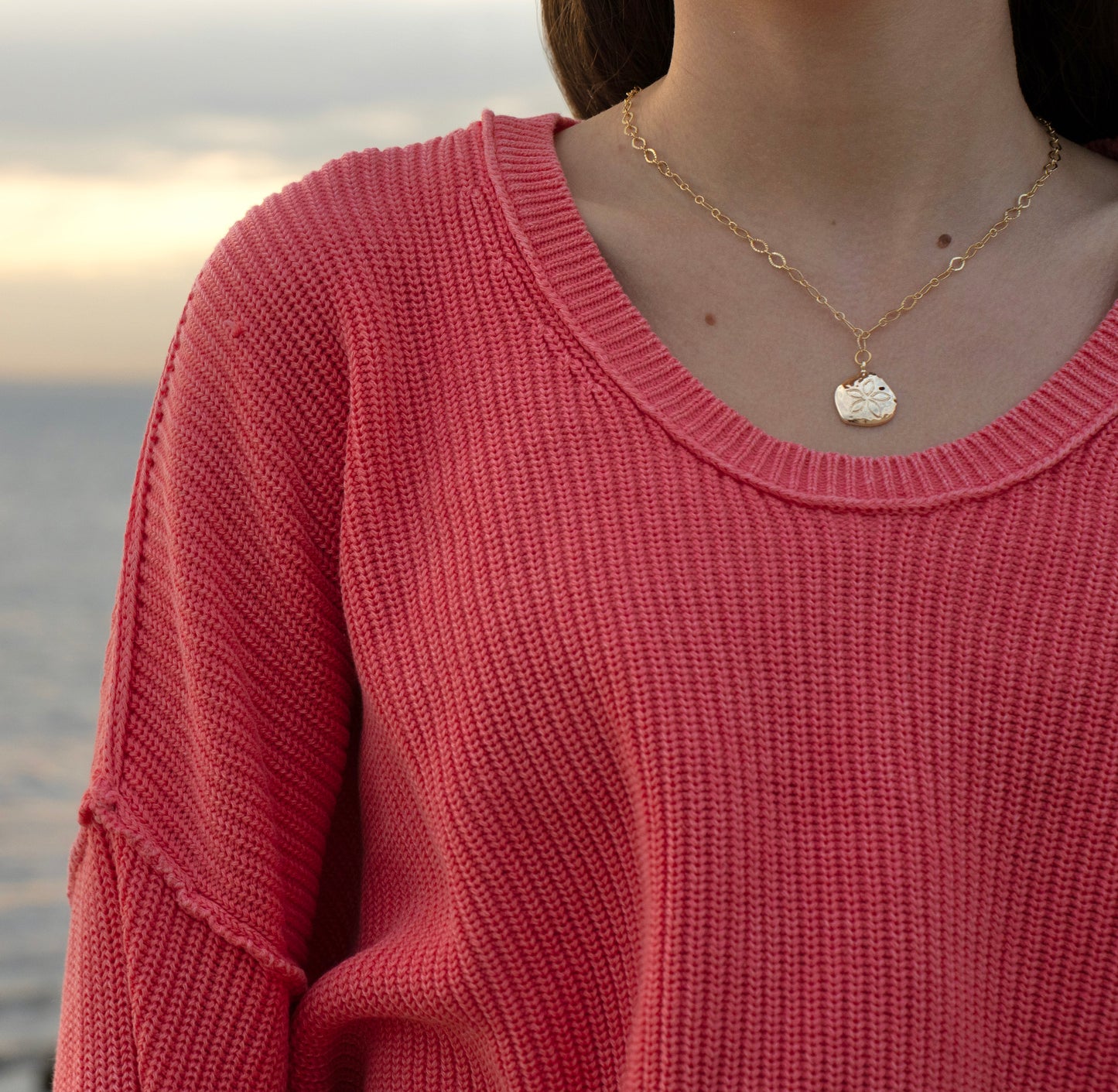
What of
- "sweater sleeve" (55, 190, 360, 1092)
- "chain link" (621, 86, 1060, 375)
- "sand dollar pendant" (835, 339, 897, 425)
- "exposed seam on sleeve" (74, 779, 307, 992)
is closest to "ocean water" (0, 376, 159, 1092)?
"sweater sleeve" (55, 190, 360, 1092)

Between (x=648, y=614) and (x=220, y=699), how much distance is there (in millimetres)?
345

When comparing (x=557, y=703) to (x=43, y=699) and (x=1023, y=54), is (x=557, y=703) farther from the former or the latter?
(x=43, y=699)

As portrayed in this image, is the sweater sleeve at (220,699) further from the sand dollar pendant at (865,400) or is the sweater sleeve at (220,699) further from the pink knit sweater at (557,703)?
the sand dollar pendant at (865,400)

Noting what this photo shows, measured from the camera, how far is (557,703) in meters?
0.90

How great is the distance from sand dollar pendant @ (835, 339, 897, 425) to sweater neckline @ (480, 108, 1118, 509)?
4 cm

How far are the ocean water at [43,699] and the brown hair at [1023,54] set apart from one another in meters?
0.56

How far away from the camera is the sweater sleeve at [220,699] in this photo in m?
0.96

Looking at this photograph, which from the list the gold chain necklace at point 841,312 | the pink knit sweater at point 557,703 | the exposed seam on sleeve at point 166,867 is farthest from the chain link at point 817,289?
the exposed seam on sleeve at point 166,867

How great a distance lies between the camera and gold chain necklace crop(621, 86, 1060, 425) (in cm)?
98

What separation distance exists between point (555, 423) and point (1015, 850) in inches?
17.8

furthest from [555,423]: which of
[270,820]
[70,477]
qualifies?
[70,477]

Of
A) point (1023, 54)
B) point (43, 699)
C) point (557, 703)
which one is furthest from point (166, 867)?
point (43, 699)

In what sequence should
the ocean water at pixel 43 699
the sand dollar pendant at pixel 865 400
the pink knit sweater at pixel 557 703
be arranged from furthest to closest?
1. the ocean water at pixel 43 699
2. the sand dollar pendant at pixel 865 400
3. the pink knit sweater at pixel 557 703

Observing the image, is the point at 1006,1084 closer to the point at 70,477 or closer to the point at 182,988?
the point at 182,988
